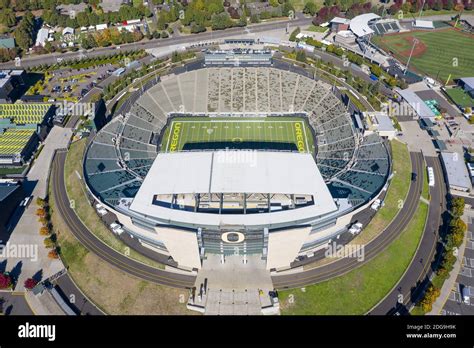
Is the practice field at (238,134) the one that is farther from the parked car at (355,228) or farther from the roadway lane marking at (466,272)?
the roadway lane marking at (466,272)

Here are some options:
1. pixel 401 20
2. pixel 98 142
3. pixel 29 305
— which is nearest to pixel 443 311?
pixel 29 305

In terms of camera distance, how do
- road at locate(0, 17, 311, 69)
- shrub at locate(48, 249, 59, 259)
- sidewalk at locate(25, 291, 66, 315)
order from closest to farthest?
1. sidewalk at locate(25, 291, 66, 315)
2. shrub at locate(48, 249, 59, 259)
3. road at locate(0, 17, 311, 69)

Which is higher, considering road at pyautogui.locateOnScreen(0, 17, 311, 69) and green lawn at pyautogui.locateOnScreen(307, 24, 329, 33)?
green lawn at pyautogui.locateOnScreen(307, 24, 329, 33)

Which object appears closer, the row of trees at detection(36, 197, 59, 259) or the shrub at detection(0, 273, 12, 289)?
the shrub at detection(0, 273, 12, 289)

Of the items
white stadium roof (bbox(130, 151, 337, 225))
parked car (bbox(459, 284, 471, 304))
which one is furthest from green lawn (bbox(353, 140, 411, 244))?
parked car (bbox(459, 284, 471, 304))

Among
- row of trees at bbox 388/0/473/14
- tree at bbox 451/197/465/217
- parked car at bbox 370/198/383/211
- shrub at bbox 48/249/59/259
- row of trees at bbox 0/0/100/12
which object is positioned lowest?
shrub at bbox 48/249/59/259

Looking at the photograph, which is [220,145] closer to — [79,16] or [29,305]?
[29,305]

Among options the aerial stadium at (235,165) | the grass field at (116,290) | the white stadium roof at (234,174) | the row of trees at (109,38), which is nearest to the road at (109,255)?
the grass field at (116,290)

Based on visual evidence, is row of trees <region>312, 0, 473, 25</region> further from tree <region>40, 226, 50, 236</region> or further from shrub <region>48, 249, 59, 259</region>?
shrub <region>48, 249, 59, 259</region>
